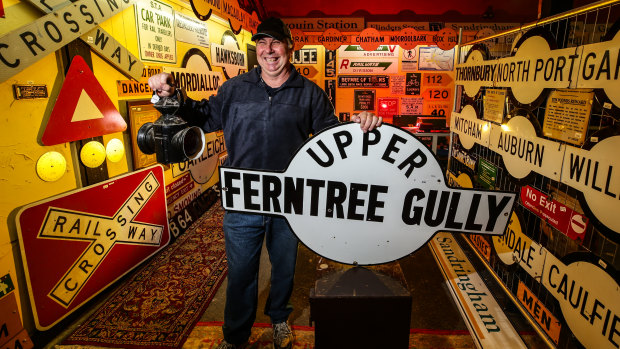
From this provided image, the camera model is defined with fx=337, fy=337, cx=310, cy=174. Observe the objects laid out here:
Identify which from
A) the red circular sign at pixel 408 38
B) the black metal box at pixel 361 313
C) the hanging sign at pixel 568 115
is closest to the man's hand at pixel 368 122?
the black metal box at pixel 361 313

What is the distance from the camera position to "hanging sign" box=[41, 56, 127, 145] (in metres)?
2.23

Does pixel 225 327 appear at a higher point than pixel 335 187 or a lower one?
lower

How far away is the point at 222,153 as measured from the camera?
5113mm

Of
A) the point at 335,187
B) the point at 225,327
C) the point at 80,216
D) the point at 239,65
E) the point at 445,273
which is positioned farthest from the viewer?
the point at 239,65

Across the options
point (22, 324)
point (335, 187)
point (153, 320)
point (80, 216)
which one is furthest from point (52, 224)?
point (335, 187)

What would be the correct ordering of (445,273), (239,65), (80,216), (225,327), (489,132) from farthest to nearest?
(239,65) → (445,273) → (489,132) → (80,216) → (225,327)

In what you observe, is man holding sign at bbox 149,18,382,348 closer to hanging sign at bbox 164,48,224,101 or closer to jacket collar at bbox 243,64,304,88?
jacket collar at bbox 243,64,304,88

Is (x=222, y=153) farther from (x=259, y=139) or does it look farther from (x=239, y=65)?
(x=259, y=139)

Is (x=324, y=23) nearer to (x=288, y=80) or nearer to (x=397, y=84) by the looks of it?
(x=397, y=84)

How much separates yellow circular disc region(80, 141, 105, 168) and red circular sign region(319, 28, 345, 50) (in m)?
4.19

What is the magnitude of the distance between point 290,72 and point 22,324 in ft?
7.64

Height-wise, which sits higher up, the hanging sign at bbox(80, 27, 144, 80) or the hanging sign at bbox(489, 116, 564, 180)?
the hanging sign at bbox(80, 27, 144, 80)

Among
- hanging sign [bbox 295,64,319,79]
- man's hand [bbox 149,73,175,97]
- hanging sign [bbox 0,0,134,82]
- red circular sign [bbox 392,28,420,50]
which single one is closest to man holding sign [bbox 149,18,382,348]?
man's hand [bbox 149,73,175,97]

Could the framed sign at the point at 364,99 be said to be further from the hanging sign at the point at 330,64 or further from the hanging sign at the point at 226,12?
the hanging sign at the point at 226,12
